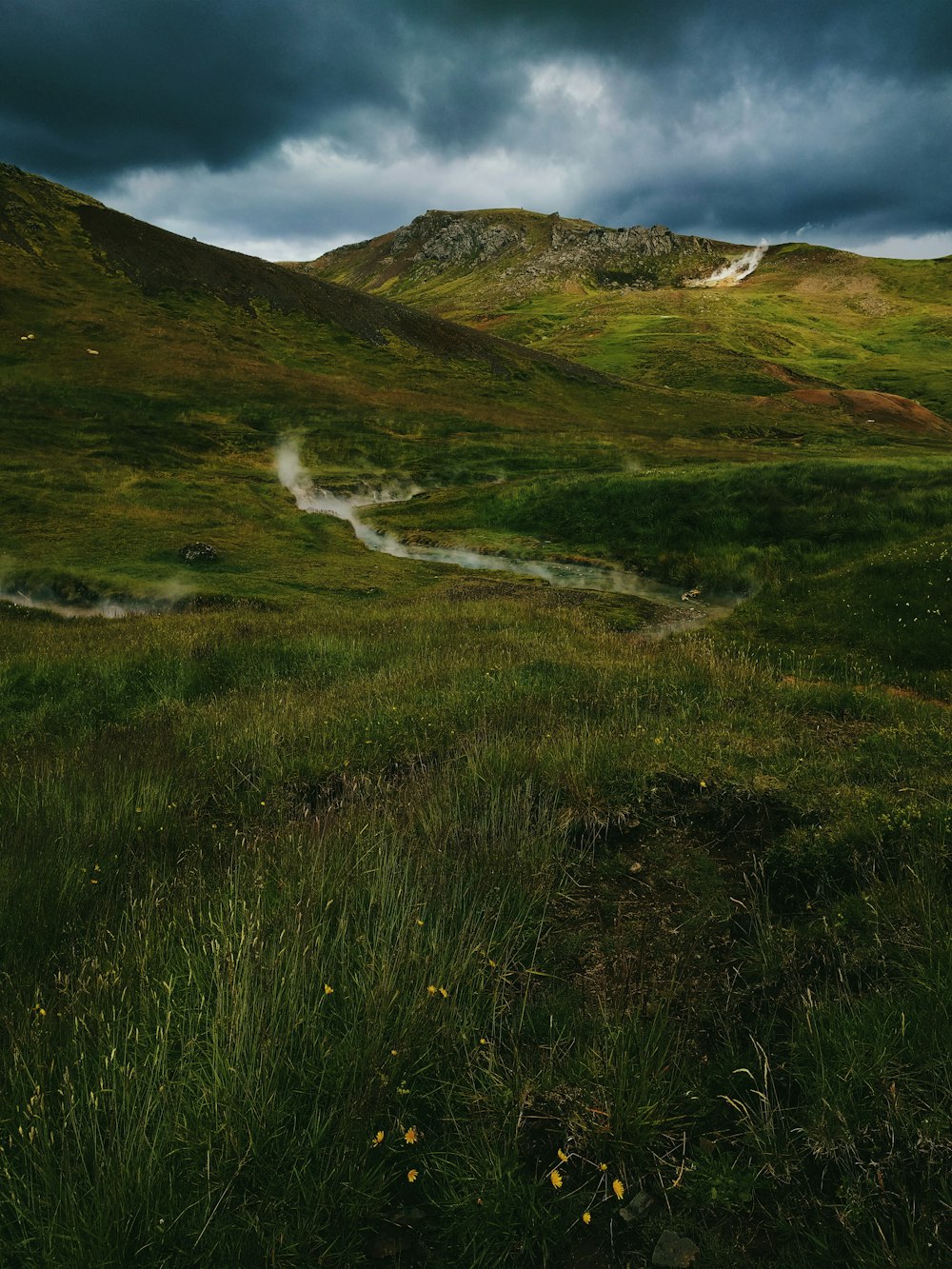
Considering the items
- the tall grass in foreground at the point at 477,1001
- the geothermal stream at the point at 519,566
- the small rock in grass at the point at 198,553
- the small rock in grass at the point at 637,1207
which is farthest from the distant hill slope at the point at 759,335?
the small rock in grass at the point at 637,1207

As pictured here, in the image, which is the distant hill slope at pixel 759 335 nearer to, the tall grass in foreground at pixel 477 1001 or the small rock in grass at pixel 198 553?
the small rock in grass at pixel 198 553

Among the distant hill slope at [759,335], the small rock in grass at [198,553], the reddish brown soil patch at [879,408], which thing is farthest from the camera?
the distant hill slope at [759,335]

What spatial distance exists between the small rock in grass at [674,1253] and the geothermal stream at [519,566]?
1823 cm

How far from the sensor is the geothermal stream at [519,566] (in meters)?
25.1

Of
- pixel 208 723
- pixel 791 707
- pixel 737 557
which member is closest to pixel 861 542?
pixel 737 557

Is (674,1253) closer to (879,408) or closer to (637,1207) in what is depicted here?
(637,1207)

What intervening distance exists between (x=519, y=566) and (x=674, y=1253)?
30.4m

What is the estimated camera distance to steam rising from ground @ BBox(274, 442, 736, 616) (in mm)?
28408

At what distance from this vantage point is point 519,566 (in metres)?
32.5

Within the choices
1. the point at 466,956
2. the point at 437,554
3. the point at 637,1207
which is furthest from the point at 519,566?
the point at 637,1207

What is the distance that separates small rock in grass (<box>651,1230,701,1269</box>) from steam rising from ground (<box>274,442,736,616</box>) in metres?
22.5

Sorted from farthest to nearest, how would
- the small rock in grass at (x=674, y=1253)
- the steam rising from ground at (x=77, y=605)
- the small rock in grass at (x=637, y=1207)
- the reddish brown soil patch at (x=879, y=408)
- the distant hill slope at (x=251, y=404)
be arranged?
the reddish brown soil patch at (x=879, y=408), the distant hill slope at (x=251, y=404), the steam rising from ground at (x=77, y=605), the small rock in grass at (x=637, y=1207), the small rock in grass at (x=674, y=1253)

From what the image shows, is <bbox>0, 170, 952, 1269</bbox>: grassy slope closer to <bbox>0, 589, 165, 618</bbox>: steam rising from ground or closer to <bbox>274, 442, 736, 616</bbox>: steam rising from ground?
<bbox>0, 589, 165, 618</bbox>: steam rising from ground

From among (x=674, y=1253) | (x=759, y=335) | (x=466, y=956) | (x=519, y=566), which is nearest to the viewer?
(x=674, y=1253)
